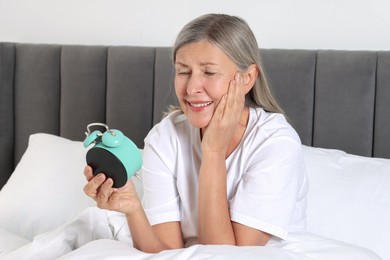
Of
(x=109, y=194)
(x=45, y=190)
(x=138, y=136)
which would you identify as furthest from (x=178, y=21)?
(x=109, y=194)

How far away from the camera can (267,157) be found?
144 cm

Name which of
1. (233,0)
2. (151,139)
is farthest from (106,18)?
(151,139)

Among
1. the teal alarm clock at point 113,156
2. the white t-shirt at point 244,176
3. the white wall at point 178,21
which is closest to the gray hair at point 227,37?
the white t-shirt at point 244,176

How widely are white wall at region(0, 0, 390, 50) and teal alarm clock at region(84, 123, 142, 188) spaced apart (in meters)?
1.01

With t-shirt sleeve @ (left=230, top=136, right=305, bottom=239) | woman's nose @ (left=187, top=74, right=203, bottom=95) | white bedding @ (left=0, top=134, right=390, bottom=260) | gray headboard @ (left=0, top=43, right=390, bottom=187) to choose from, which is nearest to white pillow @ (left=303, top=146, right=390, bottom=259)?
white bedding @ (left=0, top=134, right=390, bottom=260)

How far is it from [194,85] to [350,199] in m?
0.61

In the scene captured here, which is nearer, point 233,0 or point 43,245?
point 43,245

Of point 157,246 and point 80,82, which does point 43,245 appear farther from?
point 80,82

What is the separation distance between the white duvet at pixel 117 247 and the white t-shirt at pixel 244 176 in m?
0.07

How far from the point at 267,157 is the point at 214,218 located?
0.59ft

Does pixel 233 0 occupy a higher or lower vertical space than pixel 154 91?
higher

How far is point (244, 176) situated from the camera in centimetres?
146

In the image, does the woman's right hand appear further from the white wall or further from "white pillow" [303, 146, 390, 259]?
the white wall

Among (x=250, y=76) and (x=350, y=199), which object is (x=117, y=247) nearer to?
(x=250, y=76)
